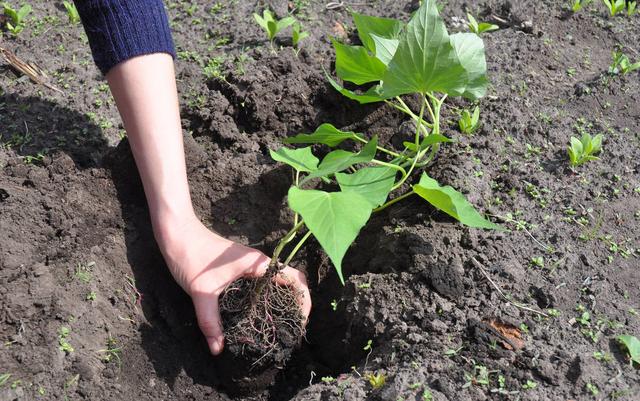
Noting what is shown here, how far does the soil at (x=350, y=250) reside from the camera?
1464 millimetres

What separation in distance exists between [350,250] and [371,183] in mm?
317

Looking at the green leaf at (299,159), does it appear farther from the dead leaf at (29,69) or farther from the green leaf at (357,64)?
the dead leaf at (29,69)

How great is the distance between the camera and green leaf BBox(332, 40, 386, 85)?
5.84 feet

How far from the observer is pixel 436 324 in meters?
1.50

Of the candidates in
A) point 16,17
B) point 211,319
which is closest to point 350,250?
point 211,319

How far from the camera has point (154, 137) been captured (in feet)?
5.61

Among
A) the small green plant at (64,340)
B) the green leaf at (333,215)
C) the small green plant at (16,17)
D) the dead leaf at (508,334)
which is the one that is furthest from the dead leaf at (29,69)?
the dead leaf at (508,334)

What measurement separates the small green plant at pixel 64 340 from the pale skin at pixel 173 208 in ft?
0.98

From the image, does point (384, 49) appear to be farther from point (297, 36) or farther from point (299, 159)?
point (297, 36)

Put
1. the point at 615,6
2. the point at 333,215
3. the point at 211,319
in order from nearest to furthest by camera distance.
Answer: the point at 333,215, the point at 211,319, the point at 615,6

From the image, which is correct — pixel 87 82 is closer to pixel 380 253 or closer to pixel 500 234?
pixel 380 253

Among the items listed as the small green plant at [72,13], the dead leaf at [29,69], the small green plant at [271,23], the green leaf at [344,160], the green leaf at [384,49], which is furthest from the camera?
the small green plant at [72,13]

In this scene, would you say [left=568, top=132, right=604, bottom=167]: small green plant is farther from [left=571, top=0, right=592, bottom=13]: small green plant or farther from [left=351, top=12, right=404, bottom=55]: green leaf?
[left=571, top=0, right=592, bottom=13]: small green plant

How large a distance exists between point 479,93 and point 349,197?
624mm
